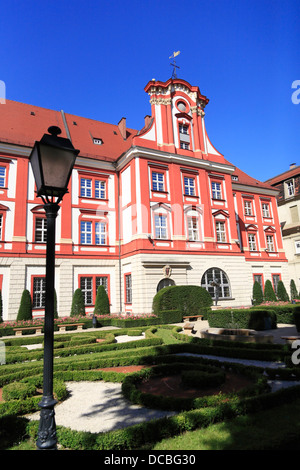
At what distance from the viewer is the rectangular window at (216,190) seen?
2823cm

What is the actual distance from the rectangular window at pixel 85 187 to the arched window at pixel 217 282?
39.6ft

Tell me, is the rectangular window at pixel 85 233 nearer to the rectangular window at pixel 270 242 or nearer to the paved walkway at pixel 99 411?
the paved walkway at pixel 99 411

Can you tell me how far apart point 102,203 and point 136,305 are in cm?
929

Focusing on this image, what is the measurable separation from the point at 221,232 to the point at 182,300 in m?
9.56

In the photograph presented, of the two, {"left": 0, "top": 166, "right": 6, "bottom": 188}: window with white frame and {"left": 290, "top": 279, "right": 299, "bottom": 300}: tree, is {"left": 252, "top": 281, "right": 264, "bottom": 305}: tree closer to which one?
{"left": 290, "top": 279, "right": 299, "bottom": 300}: tree

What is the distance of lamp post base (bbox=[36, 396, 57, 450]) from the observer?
3.24 metres

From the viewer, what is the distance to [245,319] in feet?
51.1

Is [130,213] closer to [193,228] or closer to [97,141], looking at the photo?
[193,228]

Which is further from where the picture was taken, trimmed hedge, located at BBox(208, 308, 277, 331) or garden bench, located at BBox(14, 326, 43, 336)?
garden bench, located at BBox(14, 326, 43, 336)

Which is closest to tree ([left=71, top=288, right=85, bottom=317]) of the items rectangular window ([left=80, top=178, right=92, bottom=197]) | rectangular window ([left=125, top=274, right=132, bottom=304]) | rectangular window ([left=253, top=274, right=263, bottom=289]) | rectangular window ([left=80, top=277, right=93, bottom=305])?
rectangular window ([left=80, top=277, right=93, bottom=305])

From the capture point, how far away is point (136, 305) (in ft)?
72.9

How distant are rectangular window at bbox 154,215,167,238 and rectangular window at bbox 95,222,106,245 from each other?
15.4ft
